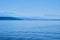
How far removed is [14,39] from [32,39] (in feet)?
1.90

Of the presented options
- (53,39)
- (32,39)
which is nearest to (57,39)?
(53,39)

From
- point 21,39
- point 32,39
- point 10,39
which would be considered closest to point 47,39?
point 32,39

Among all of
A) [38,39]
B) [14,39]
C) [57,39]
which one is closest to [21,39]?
[14,39]

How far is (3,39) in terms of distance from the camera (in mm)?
3943

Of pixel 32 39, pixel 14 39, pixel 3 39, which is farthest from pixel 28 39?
pixel 3 39

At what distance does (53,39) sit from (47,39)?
220mm

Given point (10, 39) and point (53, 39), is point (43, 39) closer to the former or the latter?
point (53, 39)

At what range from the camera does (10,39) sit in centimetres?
401

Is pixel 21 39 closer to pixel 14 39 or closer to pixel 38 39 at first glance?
pixel 14 39

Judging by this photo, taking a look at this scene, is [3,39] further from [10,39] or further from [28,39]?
[28,39]

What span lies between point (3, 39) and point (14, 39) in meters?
0.34

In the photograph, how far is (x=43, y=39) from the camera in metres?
4.07

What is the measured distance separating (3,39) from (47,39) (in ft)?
4.58

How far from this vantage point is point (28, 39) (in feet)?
13.2
